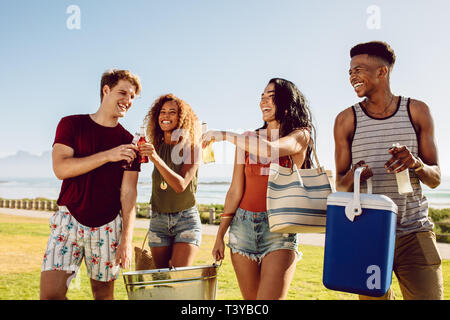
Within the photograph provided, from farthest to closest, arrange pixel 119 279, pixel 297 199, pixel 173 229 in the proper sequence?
pixel 119 279 < pixel 173 229 < pixel 297 199

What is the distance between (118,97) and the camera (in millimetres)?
3068

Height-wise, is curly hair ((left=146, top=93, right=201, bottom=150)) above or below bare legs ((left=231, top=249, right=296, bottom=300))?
above

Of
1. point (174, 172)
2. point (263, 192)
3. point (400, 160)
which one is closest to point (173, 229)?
point (174, 172)

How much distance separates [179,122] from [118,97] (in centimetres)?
78

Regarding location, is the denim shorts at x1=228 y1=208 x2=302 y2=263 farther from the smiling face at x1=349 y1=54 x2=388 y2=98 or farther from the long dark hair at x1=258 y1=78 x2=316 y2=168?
the smiling face at x1=349 y1=54 x2=388 y2=98

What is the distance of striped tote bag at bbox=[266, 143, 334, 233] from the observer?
102 inches

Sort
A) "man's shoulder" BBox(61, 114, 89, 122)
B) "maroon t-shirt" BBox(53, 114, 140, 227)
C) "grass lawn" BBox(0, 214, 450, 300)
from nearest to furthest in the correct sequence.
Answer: "maroon t-shirt" BBox(53, 114, 140, 227) < "man's shoulder" BBox(61, 114, 89, 122) < "grass lawn" BBox(0, 214, 450, 300)

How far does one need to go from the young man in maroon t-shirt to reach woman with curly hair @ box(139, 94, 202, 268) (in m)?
0.41

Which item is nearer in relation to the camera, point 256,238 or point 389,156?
point 389,156

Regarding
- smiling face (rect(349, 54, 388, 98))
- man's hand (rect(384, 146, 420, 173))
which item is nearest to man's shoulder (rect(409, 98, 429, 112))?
smiling face (rect(349, 54, 388, 98))

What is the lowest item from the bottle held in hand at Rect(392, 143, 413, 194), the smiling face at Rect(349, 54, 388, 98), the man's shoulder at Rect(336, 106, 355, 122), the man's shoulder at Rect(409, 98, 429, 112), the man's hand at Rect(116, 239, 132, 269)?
the man's hand at Rect(116, 239, 132, 269)

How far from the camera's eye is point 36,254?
11.6 metres

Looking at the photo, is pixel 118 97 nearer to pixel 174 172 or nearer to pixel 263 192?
pixel 174 172
